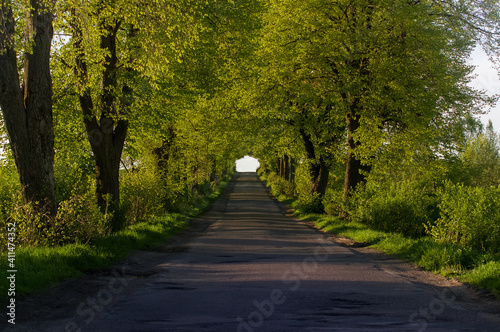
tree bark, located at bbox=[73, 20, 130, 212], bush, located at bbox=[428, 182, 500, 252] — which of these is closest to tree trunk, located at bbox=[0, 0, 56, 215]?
tree bark, located at bbox=[73, 20, 130, 212]

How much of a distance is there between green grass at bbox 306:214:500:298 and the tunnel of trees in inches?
50.8

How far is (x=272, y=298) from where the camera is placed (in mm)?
8062

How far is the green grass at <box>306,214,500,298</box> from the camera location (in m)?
9.79

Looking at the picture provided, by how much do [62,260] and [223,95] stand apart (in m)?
21.3

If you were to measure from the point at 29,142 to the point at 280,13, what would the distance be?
16.0 meters

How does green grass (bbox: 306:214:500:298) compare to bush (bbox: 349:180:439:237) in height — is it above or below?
below

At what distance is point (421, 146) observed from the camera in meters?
24.8

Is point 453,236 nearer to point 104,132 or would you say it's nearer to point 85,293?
point 85,293

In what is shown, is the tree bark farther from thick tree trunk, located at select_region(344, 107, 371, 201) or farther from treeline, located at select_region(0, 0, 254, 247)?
thick tree trunk, located at select_region(344, 107, 371, 201)

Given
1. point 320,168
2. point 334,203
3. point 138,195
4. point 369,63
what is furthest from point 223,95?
point 369,63

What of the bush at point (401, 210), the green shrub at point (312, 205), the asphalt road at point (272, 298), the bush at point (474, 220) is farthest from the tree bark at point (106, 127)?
the green shrub at point (312, 205)

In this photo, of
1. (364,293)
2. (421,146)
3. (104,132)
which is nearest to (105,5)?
(104,132)

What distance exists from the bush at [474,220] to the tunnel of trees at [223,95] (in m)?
0.09

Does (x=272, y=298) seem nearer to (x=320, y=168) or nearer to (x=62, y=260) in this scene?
(x=62, y=260)
